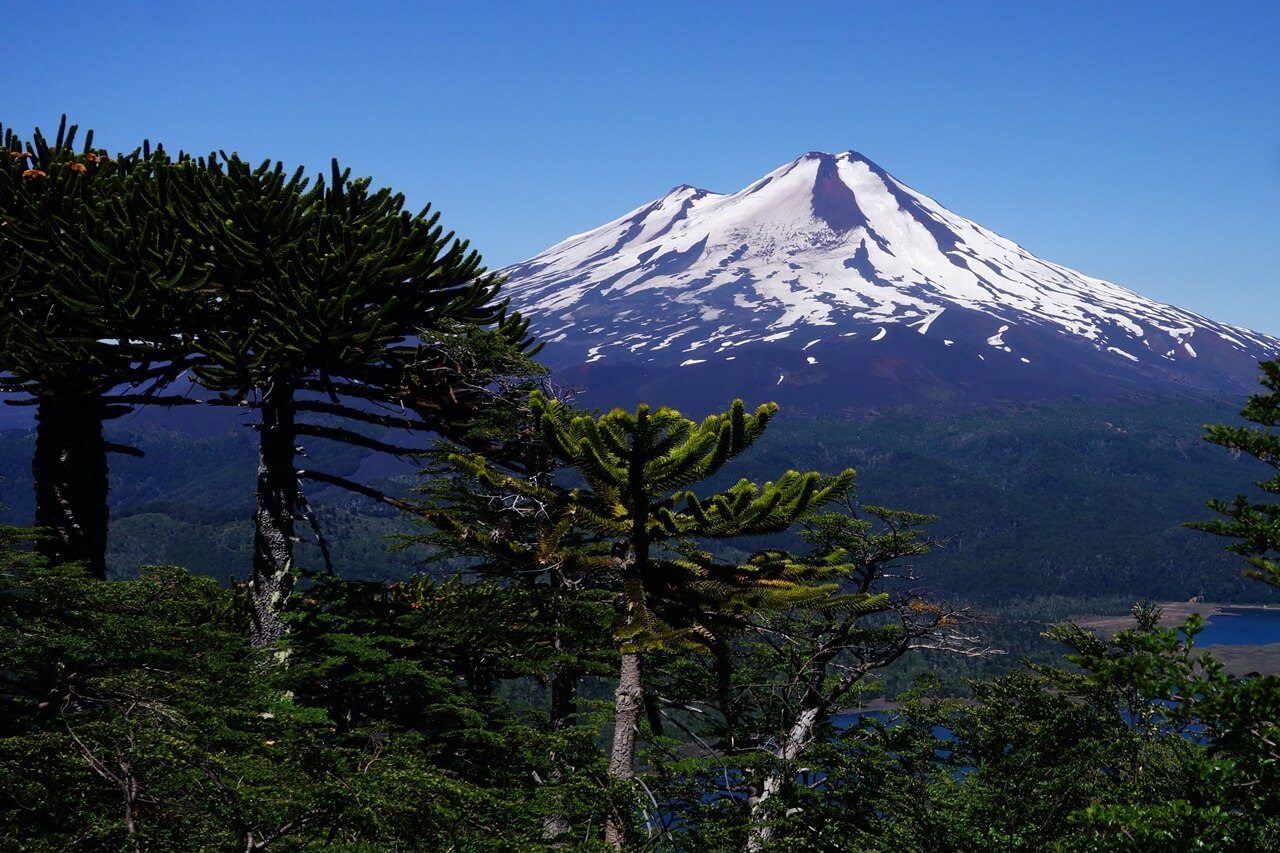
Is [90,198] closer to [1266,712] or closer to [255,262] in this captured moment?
[255,262]

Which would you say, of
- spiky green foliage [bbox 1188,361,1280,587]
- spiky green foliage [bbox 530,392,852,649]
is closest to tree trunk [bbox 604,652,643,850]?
spiky green foliage [bbox 530,392,852,649]

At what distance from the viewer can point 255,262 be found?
55.5 feet

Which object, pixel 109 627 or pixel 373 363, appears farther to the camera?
pixel 373 363

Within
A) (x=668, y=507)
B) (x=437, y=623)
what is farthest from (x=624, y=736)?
(x=437, y=623)

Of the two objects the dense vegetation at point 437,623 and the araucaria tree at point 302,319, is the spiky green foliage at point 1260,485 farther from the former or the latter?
the araucaria tree at point 302,319

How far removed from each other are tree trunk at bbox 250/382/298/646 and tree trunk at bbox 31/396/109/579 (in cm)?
312

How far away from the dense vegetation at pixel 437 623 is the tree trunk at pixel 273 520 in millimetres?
53

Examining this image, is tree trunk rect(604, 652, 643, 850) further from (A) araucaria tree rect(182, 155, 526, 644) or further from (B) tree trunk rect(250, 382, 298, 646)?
(B) tree trunk rect(250, 382, 298, 646)

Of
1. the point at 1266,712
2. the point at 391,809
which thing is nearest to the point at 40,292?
the point at 391,809

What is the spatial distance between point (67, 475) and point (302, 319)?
5590mm

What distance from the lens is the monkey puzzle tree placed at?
16.3 meters

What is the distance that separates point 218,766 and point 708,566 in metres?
5.52

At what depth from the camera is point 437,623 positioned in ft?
56.3

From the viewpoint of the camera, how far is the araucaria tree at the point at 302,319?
16.5 metres
